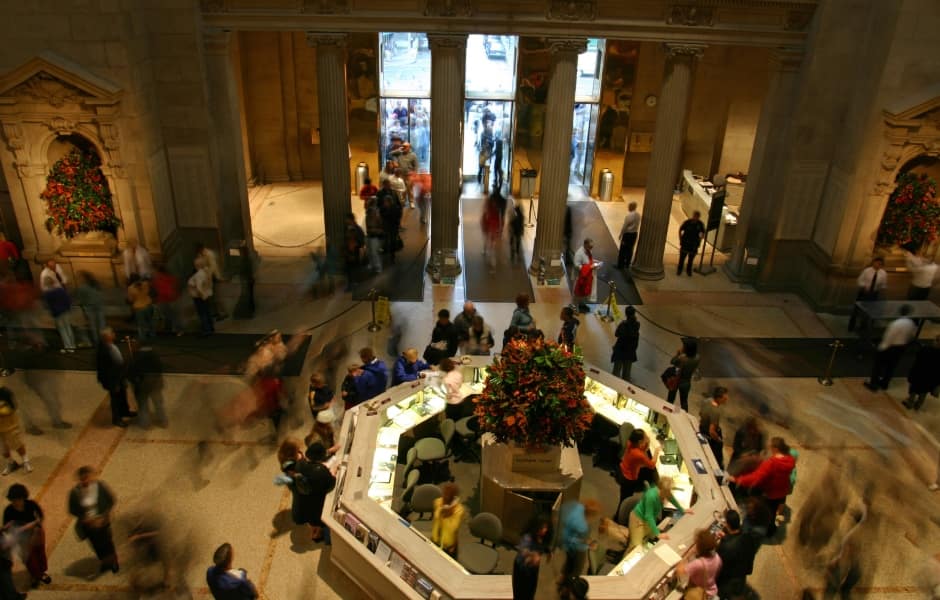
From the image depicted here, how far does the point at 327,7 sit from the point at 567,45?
4.15 m

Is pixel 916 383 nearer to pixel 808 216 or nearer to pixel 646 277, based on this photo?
pixel 808 216

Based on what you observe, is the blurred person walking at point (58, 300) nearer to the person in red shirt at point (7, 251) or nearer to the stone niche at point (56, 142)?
the stone niche at point (56, 142)

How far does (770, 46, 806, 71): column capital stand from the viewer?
14617 millimetres

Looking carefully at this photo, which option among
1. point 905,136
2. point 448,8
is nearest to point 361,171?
point 448,8

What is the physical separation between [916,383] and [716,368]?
9.49 feet

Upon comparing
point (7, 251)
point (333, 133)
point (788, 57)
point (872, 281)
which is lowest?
point (872, 281)

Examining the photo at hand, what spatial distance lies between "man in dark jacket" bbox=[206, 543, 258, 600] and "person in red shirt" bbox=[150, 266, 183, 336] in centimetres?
666

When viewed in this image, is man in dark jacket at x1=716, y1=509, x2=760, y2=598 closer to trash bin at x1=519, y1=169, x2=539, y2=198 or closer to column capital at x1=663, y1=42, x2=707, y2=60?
column capital at x1=663, y1=42, x2=707, y2=60

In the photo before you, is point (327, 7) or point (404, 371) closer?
point (404, 371)

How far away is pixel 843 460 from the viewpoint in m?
11.4

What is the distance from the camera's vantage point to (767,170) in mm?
15648

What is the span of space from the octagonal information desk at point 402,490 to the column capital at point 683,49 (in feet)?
21.1

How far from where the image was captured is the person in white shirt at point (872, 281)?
14023mm

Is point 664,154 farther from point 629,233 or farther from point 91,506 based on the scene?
point 91,506
